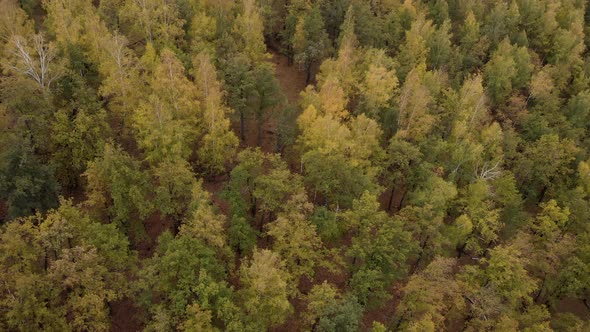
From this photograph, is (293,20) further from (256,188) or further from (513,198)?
(513,198)

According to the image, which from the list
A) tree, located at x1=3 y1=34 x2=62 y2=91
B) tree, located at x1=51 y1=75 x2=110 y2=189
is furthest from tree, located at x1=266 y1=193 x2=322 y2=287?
tree, located at x1=3 y1=34 x2=62 y2=91

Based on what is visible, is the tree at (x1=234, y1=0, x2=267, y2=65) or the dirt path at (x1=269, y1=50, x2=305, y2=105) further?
the dirt path at (x1=269, y1=50, x2=305, y2=105)

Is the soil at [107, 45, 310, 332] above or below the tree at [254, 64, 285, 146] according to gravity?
below

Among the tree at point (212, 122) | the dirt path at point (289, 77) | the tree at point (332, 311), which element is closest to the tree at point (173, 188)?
the tree at point (212, 122)

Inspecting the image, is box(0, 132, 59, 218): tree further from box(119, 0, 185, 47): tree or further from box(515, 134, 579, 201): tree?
box(515, 134, 579, 201): tree

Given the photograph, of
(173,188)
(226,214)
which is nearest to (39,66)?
(173,188)
